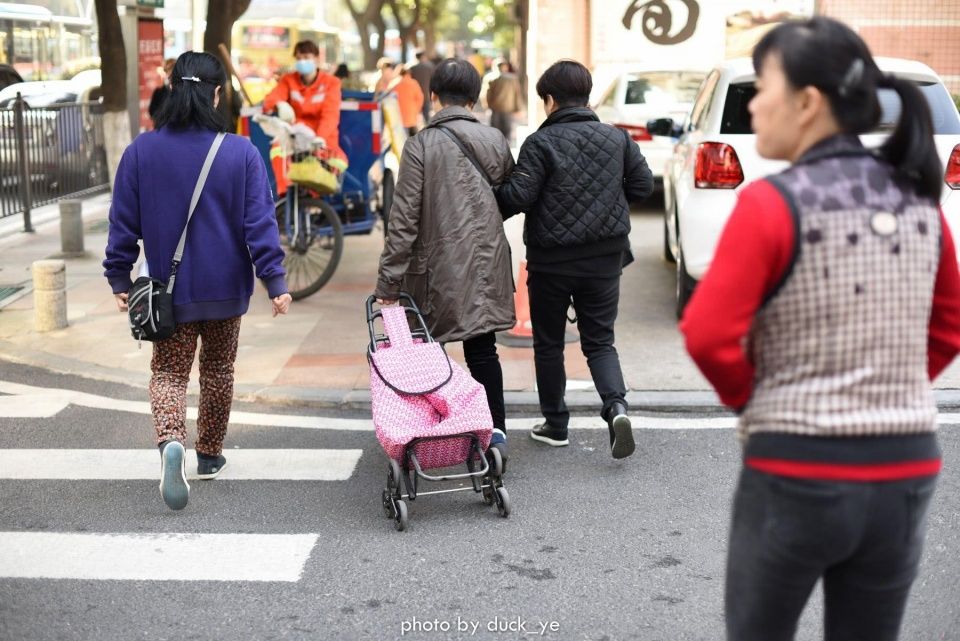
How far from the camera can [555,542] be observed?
4.63 m

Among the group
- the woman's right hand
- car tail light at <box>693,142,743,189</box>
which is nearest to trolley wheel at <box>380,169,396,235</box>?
car tail light at <box>693,142,743,189</box>

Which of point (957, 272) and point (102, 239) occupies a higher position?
point (957, 272)

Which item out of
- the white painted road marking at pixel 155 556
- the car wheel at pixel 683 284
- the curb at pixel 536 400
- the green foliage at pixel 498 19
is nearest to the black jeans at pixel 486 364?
the curb at pixel 536 400

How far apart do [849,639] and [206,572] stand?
8.29ft

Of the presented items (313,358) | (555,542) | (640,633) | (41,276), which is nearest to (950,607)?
(640,633)

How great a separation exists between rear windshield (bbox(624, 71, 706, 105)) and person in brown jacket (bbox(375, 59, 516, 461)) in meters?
9.86

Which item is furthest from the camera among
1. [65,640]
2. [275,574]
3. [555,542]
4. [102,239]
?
[102,239]

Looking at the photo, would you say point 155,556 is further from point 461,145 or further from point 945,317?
point 945,317

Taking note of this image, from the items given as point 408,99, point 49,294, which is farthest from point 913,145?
point 408,99

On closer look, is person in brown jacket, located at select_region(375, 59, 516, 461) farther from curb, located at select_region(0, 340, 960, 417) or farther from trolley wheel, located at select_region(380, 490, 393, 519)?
curb, located at select_region(0, 340, 960, 417)

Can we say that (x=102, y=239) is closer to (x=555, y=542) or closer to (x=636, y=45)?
(x=555, y=542)

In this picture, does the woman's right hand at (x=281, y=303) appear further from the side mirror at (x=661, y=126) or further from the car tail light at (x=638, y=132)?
the car tail light at (x=638, y=132)

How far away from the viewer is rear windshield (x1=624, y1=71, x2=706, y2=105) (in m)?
14.9

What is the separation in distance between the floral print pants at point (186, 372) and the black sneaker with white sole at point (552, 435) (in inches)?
57.3
